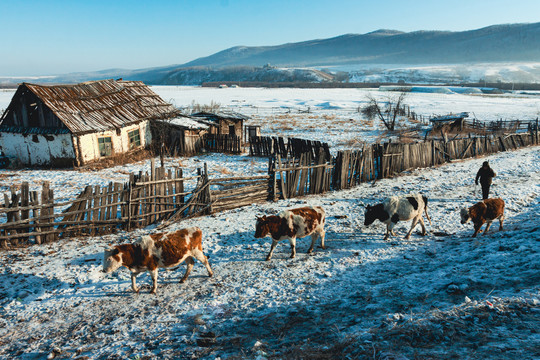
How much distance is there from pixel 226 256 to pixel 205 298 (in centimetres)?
197

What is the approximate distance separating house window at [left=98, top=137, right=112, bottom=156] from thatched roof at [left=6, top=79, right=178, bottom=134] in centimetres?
96

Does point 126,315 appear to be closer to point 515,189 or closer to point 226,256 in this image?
point 226,256

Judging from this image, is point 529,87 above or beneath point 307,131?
above

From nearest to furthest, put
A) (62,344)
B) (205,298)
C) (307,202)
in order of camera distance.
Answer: (62,344), (205,298), (307,202)

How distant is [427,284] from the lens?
659 centimetres

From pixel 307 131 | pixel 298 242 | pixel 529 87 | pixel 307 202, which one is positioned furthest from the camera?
pixel 529 87

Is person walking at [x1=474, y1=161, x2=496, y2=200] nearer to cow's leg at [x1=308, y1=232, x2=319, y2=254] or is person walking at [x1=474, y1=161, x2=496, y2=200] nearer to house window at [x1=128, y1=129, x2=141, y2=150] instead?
cow's leg at [x1=308, y1=232, x2=319, y2=254]

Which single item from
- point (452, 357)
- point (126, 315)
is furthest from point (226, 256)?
point (452, 357)

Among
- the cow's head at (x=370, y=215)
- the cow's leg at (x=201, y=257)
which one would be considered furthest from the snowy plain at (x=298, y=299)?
the cow's head at (x=370, y=215)

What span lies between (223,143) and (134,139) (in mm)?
6417

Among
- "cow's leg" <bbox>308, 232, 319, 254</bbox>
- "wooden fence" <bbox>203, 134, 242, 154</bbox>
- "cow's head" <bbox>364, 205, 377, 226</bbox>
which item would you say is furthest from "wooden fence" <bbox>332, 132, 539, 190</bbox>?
"wooden fence" <bbox>203, 134, 242, 154</bbox>

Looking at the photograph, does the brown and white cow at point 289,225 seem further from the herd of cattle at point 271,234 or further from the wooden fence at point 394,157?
the wooden fence at point 394,157

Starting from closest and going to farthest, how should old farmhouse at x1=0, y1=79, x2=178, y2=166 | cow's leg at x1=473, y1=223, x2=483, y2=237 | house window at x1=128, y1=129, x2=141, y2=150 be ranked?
1. cow's leg at x1=473, y1=223, x2=483, y2=237
2. old farmhouse at x1=0, y1=79, x2=178, y2=166
3. house window at x1=128, y1=129, x2=141, y2=150

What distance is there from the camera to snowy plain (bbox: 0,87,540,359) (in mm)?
4871
